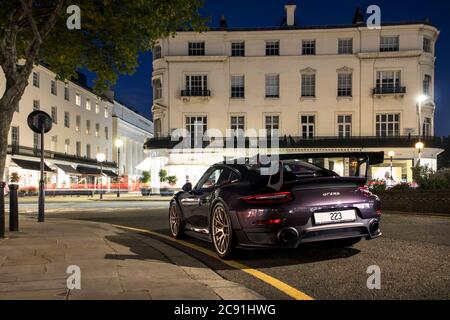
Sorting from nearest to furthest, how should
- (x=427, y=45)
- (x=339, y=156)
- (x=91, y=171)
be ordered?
(x=339, y=156), (x=427, y=45), (x=91, y=171)

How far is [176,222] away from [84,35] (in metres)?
6.71

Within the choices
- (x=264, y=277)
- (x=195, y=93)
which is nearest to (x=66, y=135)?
(x=195, y=93)

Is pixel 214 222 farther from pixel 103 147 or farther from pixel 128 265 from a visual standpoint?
pixel 103 147

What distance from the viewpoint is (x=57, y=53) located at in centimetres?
1312

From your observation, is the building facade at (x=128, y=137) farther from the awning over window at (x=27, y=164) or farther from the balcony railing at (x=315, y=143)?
the balcony railing at (x=315, y=143)

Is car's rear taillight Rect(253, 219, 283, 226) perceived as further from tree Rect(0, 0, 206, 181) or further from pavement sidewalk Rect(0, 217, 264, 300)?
tree Rect(0, 0, 206, 181)

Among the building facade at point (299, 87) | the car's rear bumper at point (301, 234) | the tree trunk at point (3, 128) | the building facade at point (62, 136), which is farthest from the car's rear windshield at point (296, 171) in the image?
the building facade at point (299, 87)

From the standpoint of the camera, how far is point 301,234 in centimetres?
571

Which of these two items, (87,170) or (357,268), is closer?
(357,268)

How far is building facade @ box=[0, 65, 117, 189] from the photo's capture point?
41562 millimetres

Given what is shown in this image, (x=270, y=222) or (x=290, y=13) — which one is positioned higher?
(x=290, y=13)

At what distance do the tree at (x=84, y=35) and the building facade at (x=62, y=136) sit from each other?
2069cm

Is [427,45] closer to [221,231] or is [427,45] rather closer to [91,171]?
[91,171]

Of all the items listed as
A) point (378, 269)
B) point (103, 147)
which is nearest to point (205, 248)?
point (378, 269)
